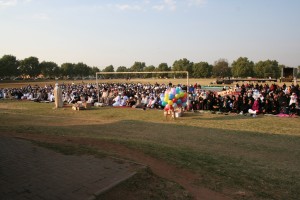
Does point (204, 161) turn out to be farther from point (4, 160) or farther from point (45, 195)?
point (4, 160)

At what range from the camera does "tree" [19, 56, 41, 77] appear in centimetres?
10994

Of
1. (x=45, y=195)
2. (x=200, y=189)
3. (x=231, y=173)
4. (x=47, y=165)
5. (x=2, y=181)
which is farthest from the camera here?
(x=231, y=173)

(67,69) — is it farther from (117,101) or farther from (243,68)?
(117,101)

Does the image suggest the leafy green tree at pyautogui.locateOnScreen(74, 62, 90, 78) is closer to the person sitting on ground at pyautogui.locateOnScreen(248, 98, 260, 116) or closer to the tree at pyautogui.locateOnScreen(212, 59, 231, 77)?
the tree at pyautogui.locateOnScreen(212, 59, 231, 77)

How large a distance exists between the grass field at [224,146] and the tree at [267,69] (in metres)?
83.8

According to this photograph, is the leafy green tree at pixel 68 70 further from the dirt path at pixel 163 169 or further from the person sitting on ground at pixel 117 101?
the dirt path at pixel 163 169

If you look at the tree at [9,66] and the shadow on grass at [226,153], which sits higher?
the tree at [9,66]

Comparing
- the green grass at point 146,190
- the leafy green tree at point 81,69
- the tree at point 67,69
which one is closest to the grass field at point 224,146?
the green grass at point 146,190

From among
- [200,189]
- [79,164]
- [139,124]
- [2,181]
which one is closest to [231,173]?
[200,189]

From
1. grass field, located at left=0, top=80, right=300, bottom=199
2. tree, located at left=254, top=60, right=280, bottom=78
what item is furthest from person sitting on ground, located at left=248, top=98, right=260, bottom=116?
tree, located at left=254, top=60, right=280, bottom=78

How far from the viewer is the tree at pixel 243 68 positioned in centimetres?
9577

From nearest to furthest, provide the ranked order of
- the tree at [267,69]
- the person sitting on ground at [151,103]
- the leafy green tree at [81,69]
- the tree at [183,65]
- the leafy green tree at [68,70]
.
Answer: the person sitting on ground at [151,103]
the tree at [267,69]
the tree at [183,65]
the leafy green tree at [68,70]
the leafy green tree at [81,69]

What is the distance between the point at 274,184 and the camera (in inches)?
251

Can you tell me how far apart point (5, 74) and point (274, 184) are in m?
106
